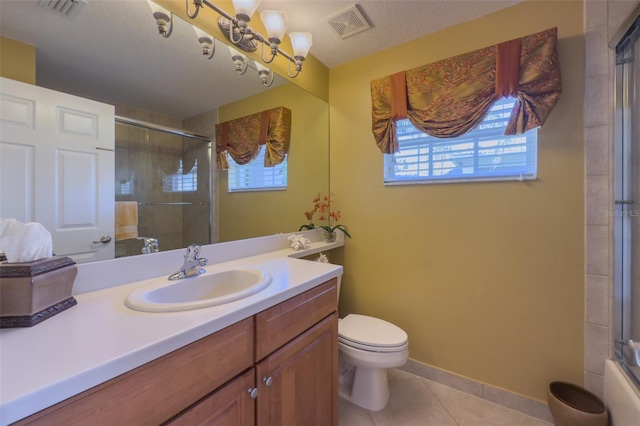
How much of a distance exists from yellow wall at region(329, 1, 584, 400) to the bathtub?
0.12 metres

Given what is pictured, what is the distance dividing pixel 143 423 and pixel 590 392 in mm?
1948

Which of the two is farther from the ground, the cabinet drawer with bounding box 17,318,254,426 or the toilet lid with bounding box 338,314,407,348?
the cabinet drawer with bounding box 17,318,254,426

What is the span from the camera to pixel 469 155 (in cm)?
162

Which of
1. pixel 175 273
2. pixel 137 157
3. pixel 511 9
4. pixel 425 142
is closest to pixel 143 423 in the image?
pixel 175 273

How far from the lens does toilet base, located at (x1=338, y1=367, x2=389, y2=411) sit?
1502 mm

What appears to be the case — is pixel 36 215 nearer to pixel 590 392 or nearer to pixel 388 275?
pixel 388 275

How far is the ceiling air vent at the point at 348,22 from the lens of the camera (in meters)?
1.53

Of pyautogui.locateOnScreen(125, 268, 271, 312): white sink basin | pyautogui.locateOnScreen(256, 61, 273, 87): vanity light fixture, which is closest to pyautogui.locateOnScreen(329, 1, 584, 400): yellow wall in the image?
pyautogui.locateOnScreen(256, 61, 273, 87): vanity light fixture

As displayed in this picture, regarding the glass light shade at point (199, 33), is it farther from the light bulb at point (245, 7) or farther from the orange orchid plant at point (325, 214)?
the orange orchid plant at point (325, 214)

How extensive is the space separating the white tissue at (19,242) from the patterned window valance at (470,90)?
69.0 inches

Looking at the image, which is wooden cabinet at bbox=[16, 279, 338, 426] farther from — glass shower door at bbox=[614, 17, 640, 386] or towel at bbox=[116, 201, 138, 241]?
glass shower door at bbox=[614, 17, 640, 386]

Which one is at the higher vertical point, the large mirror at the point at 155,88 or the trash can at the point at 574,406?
the large mirror at the point at 155,88

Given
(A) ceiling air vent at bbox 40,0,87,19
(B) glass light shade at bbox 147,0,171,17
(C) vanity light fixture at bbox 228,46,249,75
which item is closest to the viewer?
(A) ceiling air vent at bbox 40,0,87,19

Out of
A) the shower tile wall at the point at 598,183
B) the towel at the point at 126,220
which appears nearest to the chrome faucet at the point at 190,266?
the towel at the point at 126,220
